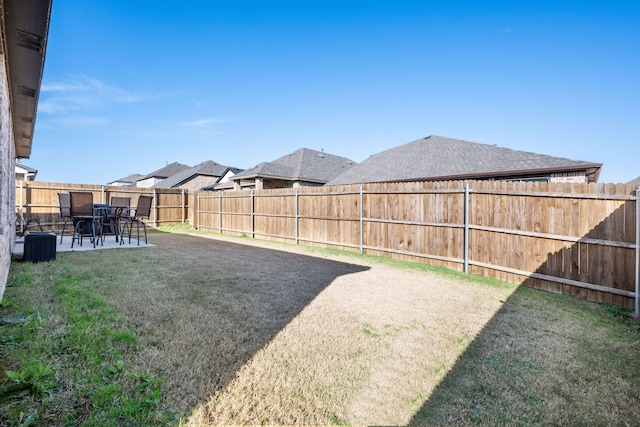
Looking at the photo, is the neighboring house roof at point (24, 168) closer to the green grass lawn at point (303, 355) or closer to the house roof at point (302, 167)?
the house roof at point (302, 167)

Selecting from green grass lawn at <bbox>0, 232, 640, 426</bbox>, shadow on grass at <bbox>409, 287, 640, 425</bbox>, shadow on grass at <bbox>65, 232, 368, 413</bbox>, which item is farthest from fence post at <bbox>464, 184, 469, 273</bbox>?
shadow on grass at <bbox>409, 287, 640, 425</bbox>

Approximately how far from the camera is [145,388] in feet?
6.14

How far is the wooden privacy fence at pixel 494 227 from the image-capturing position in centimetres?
410

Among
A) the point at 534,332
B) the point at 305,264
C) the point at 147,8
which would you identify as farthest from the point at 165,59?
the point at 534,332

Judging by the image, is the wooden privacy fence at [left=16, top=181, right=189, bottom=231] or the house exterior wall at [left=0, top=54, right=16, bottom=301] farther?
the wooden privacy fence at [left=16, top=181, right=189, bottom=231]

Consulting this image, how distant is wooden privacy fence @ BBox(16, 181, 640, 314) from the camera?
4.10 meters

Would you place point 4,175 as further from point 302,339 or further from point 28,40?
point 302,339

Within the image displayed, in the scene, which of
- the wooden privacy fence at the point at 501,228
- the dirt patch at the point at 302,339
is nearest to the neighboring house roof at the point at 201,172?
the wooden privacy fence at the point at 501,228

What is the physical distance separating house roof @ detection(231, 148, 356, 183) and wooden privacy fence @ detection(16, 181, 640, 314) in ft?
22.5

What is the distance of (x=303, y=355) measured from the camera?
2463mm

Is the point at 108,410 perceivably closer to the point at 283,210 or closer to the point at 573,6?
the point at 283,210

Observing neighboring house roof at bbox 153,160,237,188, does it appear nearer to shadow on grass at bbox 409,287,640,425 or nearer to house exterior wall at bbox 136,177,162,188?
house exterior wall at bbox 136,177,162,188

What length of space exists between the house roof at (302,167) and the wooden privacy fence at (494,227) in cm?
685

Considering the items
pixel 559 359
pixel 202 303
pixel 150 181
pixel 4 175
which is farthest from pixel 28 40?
pixel 150 181
